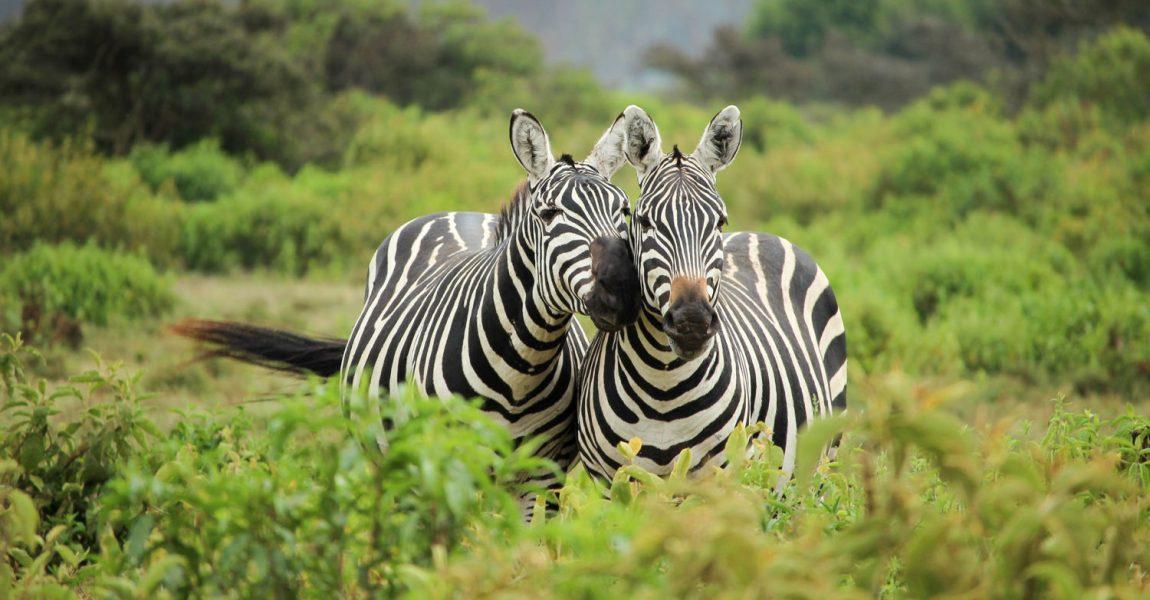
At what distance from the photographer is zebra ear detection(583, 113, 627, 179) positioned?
378cm

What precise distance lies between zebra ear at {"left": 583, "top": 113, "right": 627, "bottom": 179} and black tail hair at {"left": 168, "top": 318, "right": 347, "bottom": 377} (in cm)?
183

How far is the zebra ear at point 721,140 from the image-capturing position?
11.9 ft

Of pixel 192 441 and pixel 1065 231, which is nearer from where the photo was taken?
pixel 192 441

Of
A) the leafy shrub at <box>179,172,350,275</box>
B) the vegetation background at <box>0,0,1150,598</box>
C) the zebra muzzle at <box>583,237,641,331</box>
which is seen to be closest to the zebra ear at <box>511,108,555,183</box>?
the zebra muzzle at <box>583,237,641,331</box>

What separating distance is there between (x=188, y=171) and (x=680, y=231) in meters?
10.4

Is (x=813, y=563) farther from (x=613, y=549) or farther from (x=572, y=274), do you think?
(x=572, y=274)

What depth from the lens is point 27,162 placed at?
956 centimetres

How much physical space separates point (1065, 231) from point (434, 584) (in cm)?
996

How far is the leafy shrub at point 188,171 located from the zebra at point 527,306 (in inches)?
337

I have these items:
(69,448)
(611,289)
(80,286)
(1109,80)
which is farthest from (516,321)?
(1109,80)

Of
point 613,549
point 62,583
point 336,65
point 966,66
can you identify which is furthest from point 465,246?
point 966,66

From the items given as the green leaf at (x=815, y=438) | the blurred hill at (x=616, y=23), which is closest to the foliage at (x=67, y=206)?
the green leaf at (x=815, y=438)

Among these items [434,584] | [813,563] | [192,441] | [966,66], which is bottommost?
[192,441]

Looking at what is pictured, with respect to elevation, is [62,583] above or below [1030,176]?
below
